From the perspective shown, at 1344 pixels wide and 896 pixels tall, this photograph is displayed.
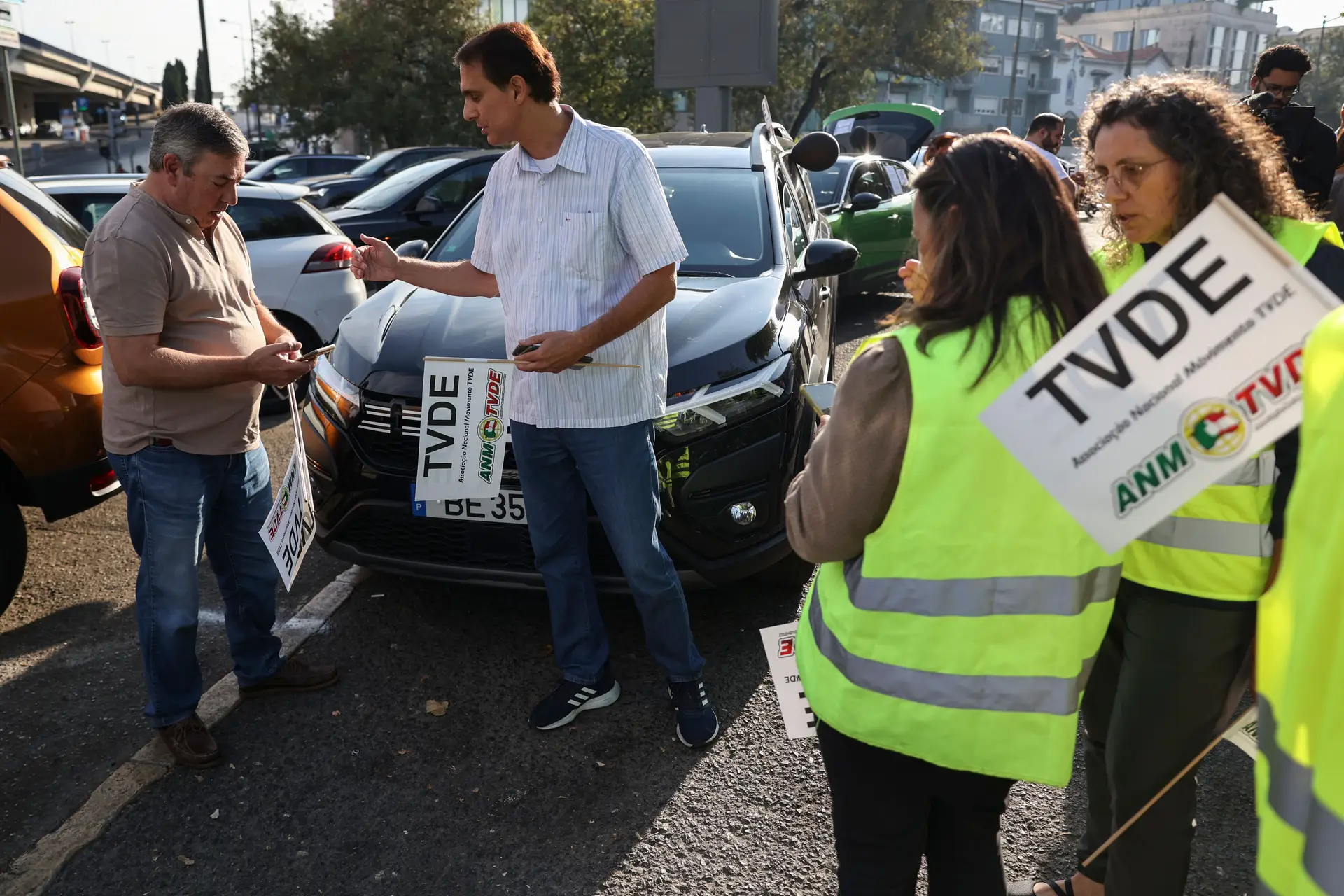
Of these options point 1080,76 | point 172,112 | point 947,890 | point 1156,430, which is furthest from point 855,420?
point 1080,76

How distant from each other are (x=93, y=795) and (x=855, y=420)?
2392mm

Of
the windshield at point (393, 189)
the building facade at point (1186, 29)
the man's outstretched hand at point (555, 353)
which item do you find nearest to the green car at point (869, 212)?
the windshield at point (393, 189)

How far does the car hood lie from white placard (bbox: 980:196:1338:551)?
6.70 feet

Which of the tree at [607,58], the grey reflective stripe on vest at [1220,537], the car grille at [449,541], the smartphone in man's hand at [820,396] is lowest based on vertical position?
the car grille at [449,541]

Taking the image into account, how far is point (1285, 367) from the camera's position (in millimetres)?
1239

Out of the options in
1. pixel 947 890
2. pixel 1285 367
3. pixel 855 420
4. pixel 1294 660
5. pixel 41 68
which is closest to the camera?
pixel 1294 660

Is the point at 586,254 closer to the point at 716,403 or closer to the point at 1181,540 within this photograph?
the point at 716,403

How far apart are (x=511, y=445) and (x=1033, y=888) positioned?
1.88 metres

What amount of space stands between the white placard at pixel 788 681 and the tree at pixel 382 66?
1105 inches

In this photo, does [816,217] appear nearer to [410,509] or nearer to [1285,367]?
[410,509]

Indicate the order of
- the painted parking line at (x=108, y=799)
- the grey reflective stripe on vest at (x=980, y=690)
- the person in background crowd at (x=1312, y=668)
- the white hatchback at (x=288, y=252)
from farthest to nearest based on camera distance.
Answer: the white hatchback at (x=288, y=252) < the painted parking line at (x=108, y=799) < the grey reflective stripe on vest at (x=980, y=690) < the person in background crowd at (x=1312, y=668)

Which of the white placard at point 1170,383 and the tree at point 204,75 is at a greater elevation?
the tree at point 204,75

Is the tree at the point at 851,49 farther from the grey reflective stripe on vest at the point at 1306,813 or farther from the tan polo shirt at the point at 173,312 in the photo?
the grey reflective stripe on vest at the point at 1306,813

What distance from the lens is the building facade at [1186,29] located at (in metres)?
96.5
